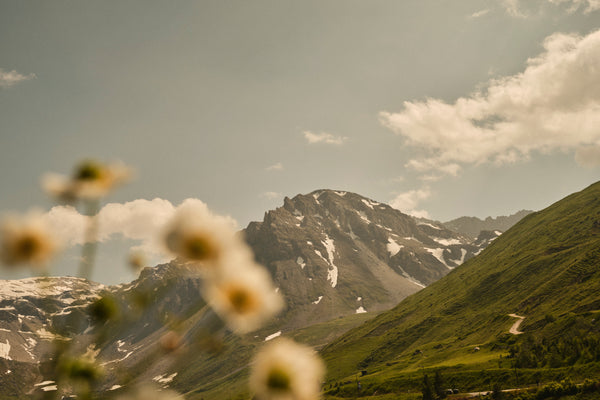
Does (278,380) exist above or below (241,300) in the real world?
below

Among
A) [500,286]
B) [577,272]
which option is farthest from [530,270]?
[577,272]

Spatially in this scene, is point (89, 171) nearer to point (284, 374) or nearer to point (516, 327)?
point (284, 374)

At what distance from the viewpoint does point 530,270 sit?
176 m

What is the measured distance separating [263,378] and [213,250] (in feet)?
2.92

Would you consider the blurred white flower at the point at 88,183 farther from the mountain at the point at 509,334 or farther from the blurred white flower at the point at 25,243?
the mountain at the point at 509,334

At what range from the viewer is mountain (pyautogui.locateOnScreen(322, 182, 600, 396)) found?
82750mm

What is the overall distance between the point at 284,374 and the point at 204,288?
0.76 metres

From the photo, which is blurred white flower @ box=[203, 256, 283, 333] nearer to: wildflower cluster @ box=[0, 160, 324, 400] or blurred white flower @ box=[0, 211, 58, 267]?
wildflower cluster @ box=[0, 160, 324, 400]

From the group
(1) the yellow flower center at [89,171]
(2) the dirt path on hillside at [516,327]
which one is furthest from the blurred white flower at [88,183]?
(2) the dirt path on hillside at [516,327]

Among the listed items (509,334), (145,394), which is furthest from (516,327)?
(145,394)

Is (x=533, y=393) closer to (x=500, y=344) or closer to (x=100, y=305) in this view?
(x=500, y=344)

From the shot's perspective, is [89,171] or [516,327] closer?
[89,171]

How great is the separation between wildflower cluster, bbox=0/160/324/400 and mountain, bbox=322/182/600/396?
86.3 metres

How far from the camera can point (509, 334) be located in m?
116
